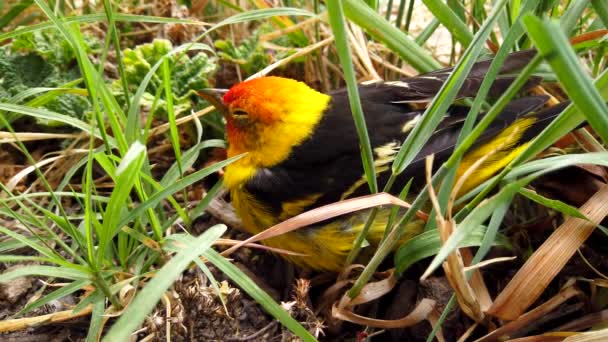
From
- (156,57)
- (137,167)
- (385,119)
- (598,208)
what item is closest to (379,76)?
(385,119)

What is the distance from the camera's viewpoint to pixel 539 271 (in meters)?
1.39

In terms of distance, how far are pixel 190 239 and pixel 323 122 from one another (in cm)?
58

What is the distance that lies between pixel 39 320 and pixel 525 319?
1059mm

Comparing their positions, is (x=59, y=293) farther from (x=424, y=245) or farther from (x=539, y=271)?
(x=539, y=271)

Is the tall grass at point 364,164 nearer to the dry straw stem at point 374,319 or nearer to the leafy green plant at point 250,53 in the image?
the dry straw stem at point 374,319

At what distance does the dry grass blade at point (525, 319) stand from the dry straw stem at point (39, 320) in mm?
874

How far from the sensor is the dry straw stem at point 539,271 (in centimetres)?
139

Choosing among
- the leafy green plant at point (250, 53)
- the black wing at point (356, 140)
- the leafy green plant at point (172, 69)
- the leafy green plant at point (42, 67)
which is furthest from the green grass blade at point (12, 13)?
the black wing at point (356, 140)

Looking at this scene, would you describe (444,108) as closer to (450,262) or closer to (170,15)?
(450,262)

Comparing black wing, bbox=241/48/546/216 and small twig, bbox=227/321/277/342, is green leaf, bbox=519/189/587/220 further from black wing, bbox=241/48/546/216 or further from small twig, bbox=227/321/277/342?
small twig, bbox=227/321/277/342

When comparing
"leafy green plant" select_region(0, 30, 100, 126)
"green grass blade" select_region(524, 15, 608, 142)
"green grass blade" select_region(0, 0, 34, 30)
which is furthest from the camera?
"green grass blade" select_region(0, 0, 34, 30)

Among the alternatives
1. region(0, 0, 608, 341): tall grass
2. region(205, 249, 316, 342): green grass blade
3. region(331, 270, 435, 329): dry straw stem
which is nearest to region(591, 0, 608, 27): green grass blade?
region(0, 0, 608, 341): tall grass

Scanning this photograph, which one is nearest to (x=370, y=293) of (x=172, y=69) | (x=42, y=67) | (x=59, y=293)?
(x=59, y=293)

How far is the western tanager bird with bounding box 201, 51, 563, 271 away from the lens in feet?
5.60
